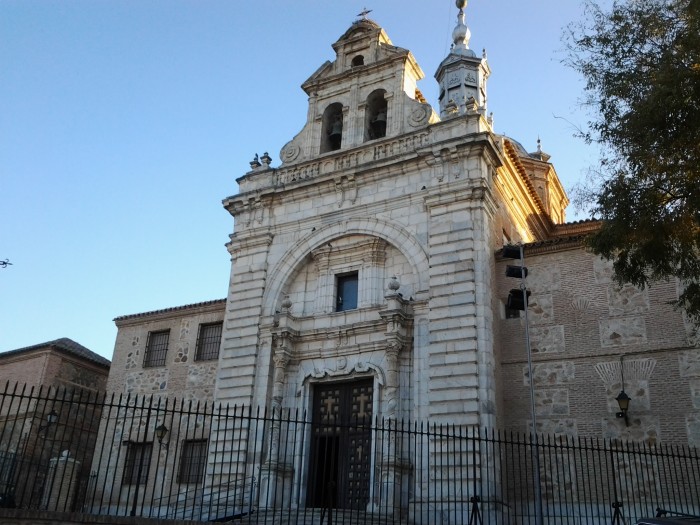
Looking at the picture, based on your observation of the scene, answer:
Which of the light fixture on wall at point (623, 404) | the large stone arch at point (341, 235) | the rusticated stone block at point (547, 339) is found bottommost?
the light fixture on wall at point (623, 404)

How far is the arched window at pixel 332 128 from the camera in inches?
833

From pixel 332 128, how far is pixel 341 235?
4358mm

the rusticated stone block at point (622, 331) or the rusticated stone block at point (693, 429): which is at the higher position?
the rusticated stone block at point (622, 331)

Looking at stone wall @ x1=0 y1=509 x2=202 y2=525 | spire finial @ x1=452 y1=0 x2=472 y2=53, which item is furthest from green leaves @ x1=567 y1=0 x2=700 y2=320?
spire finial @ x1=452 y1=0 x2=472 y2=53

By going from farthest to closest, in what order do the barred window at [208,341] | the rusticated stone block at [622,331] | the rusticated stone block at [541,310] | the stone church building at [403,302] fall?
the barred window at [208,341], the rusticated stone block at [541,310], the rusticated stone block at [622,331], the stone church building at [403,302]

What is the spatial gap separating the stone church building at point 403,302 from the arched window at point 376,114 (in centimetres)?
6

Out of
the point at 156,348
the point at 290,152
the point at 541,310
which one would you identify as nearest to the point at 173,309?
the point at 156,348

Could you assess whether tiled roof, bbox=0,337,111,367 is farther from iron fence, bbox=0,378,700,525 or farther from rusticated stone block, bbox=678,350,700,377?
rusticated stone block, bbox=678,350,700,377

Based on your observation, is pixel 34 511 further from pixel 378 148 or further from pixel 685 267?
pixel 378 148

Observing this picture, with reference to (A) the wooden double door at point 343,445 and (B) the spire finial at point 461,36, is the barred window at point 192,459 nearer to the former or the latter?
(A) the wooden double door at point 343,445

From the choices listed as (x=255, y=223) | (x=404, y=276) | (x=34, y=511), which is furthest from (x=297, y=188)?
(x=34, y=511)

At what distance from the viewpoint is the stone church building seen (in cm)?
1517

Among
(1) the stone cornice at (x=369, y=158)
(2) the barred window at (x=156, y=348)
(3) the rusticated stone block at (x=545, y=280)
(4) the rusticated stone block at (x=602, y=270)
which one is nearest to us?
(4) the rusticated stone block at (x=602, y=270)

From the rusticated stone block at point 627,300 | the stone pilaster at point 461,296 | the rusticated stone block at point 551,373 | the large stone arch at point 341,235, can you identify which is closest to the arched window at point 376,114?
the large stone arch at point 341,235
